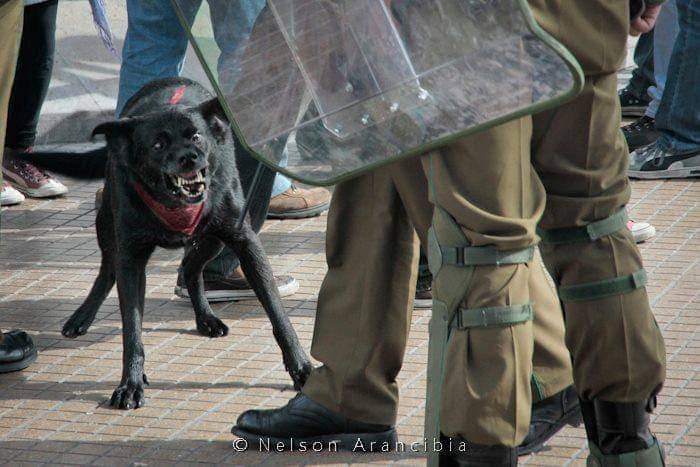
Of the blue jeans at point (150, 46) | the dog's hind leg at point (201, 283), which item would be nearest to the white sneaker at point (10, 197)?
the blue jeans at point (150, 46)

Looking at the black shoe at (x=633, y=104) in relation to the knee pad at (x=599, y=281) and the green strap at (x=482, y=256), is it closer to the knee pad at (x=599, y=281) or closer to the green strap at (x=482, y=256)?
the knee pad at (x=599, y=281)

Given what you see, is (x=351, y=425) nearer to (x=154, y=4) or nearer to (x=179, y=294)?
(x=179, y=294)

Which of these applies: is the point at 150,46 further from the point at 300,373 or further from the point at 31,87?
the point at 300,373

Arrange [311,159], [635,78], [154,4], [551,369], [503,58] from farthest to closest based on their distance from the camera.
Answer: [635,78], [154,4], [551,369], [311,159], [503,58]

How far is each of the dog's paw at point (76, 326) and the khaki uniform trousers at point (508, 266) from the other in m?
1.45

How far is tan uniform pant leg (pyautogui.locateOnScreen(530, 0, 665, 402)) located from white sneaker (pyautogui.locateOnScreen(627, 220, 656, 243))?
232cm

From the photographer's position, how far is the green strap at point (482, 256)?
8.30 ft

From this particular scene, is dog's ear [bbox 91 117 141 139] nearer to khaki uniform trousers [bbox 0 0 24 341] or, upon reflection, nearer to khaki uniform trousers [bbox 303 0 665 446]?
khaki uniform trousers [bbox 0 0 24 341]

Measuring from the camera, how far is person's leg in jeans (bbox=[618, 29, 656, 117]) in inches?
288

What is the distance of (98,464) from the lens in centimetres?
335

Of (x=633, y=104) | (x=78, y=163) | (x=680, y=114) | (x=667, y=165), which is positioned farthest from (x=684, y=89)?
(x=78, y=163)

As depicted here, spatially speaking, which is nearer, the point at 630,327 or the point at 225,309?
the point at 630,327

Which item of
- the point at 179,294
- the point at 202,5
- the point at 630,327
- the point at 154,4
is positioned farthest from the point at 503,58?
the point at 154,4

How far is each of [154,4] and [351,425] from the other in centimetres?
273
